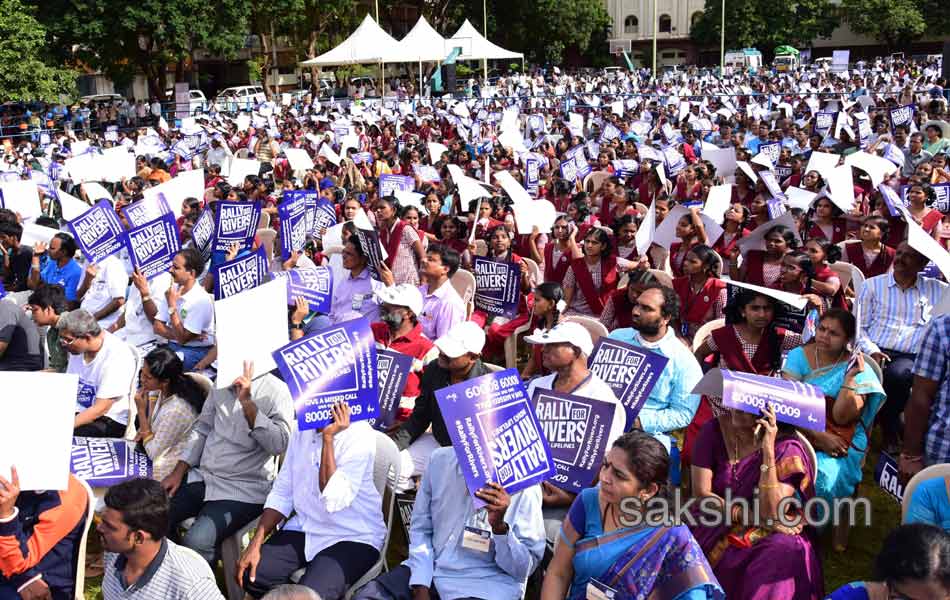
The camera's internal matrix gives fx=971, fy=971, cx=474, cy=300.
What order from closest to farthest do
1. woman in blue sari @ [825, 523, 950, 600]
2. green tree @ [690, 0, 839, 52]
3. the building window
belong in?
woman in blue sari @ [825, 523, 950, 600], green tree @ [690, 0, 839, 52], the building window

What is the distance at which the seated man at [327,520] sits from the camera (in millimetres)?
4176

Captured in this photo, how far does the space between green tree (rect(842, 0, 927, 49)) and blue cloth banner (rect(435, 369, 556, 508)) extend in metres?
68.3

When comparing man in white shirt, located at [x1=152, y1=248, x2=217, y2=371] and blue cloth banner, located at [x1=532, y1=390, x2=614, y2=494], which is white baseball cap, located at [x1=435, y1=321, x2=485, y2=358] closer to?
blue cloth banner, located at [x1=532, y1=390, x2=614, y2=494]

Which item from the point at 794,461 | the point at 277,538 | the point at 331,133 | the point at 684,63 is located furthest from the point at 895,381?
the point at 684,63

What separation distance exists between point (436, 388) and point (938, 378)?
2436 mm

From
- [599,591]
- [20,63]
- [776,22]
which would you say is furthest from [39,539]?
[776,22]

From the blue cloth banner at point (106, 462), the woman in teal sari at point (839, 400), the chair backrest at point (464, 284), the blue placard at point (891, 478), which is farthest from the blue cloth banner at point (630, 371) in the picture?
the chair backrest at point (464, 284)

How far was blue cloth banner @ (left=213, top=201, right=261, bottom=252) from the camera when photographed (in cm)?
865

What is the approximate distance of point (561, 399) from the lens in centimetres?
419

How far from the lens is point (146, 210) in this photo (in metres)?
9.33

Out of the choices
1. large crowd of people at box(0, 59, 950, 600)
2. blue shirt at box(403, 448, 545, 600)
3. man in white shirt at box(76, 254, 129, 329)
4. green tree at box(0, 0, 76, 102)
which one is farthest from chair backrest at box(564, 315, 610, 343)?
green tree at box(0, 0, 76, 102)

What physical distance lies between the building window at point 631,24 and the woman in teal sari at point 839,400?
79407mm

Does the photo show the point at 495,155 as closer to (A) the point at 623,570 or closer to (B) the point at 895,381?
(B) the point at 895,381

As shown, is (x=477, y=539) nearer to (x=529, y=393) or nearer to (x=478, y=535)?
(x=478, y=535)
